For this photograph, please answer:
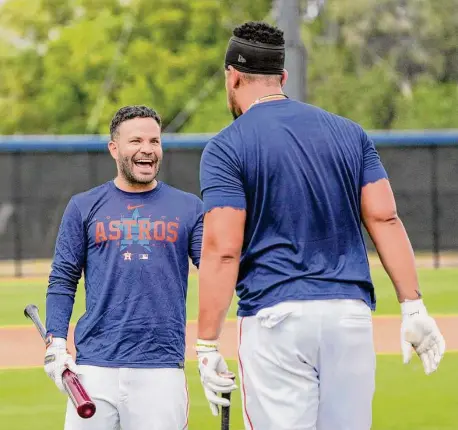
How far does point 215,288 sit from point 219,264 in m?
0.08

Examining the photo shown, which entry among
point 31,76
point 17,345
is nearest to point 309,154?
point 17,345

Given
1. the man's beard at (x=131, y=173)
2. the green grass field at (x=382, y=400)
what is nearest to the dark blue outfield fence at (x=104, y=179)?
the green grass field at (x=382, y=400)

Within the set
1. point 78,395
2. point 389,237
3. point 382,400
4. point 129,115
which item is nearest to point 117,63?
point 382,400

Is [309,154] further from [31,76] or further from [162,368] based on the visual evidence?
[31,76]

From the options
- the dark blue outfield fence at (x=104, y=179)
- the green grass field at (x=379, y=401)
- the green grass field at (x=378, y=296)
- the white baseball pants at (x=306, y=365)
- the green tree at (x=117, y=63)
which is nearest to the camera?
the white baseball pants at (x=306, y=365)

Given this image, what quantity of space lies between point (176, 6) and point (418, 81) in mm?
17710

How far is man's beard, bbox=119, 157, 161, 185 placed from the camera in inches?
188

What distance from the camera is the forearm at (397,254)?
13.4 ft

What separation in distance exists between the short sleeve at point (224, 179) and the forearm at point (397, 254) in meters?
0.52

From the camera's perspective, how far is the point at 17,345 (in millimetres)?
12469

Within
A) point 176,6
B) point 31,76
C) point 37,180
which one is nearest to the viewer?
point 37,180

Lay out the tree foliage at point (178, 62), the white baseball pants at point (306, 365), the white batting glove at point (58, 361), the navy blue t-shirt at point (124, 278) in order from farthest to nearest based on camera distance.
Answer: the tree foliage at point (178, 62)
the navy blue t-shirt at point (124, 278)
the white batting glove at point (58, 361)
the white baseball pants at point (306, 365)

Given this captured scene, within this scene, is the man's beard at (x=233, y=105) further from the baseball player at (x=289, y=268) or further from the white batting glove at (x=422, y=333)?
the white batting glove at (x=422, y=333)

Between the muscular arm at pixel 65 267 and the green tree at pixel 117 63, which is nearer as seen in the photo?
A: the muscular arm at pixel 65 267
